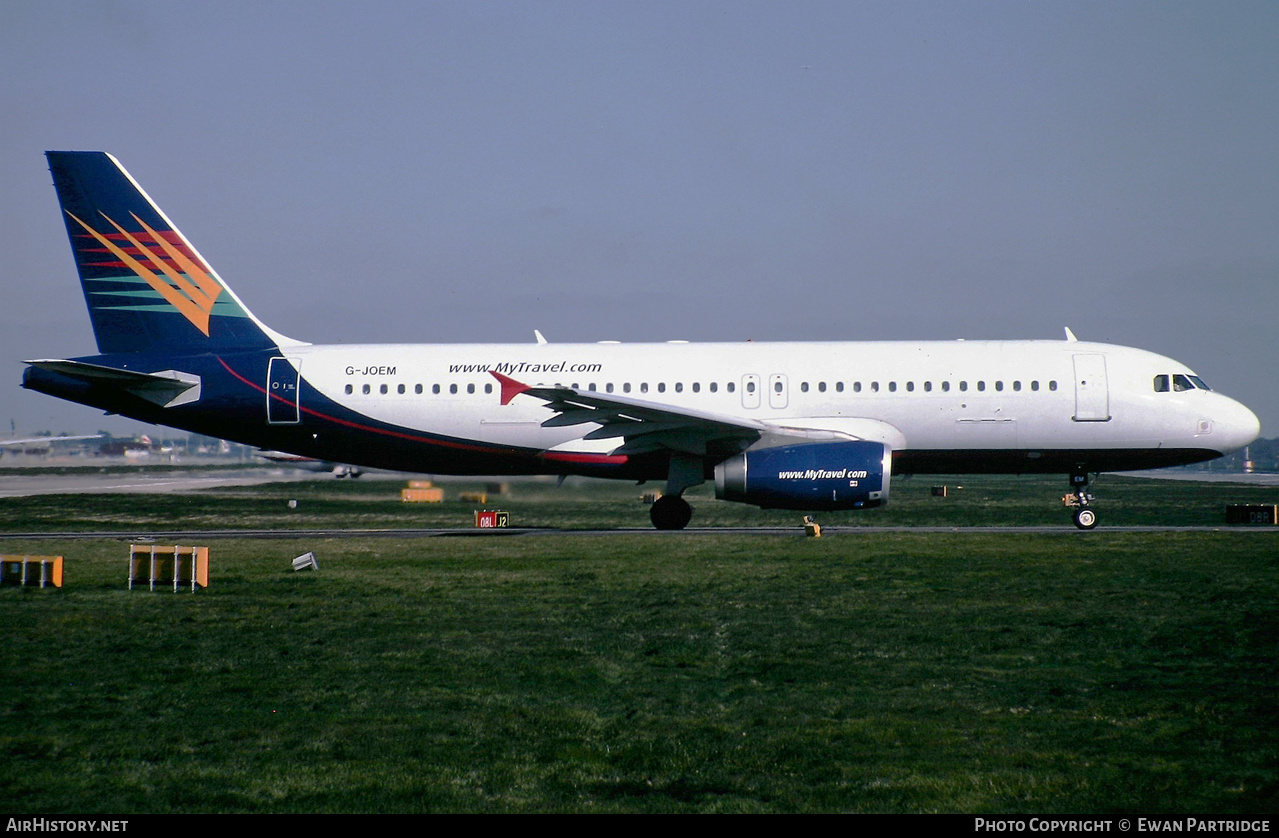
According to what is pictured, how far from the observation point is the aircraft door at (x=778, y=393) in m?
23.0

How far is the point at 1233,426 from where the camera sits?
22.8 m

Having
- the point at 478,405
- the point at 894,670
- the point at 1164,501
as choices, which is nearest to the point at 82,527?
the point at 478,405

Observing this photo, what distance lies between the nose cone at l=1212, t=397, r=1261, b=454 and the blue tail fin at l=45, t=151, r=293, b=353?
22.1m

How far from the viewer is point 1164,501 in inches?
1458

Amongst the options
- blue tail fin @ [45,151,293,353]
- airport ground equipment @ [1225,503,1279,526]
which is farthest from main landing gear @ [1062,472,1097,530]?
blue tail fin @ [45,151,293,353]

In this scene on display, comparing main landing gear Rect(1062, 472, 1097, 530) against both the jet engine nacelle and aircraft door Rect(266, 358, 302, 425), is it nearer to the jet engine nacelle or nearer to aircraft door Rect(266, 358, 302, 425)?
the jet engine nacelle

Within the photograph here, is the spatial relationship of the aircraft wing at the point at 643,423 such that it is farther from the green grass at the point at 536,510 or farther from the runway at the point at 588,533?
the green grass at the point at 536,510

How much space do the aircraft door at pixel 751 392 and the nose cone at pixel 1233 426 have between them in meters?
10.2

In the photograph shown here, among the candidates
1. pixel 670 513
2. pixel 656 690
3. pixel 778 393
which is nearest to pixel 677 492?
pixel 670 513

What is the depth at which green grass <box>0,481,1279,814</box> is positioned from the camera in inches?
233

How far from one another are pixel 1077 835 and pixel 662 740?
2.69 m

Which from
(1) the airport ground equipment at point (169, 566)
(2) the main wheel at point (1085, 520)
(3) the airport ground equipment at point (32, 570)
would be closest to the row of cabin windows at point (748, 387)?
(2) the main wheel at point (1085, 520)

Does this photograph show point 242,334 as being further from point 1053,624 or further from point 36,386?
point 1053,624

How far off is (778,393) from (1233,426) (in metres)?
10.2
